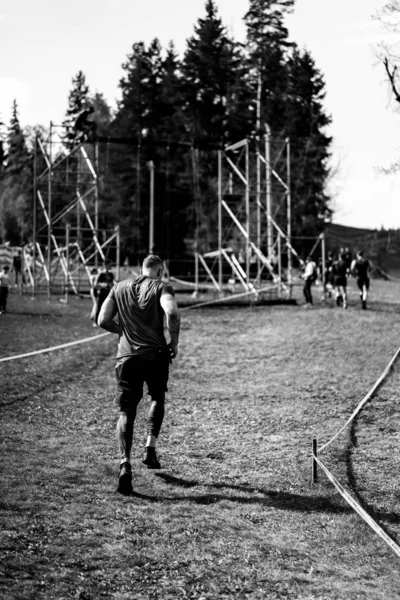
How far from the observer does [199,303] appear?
28.2 metres

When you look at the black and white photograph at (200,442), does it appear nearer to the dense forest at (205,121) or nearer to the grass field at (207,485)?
the grass field at (207,485)

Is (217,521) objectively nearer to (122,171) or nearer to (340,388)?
(340,388)

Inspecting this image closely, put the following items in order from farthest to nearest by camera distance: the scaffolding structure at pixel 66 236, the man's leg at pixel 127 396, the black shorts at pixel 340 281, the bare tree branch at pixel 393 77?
the scaffolding structure at pixel 66 236, the black shorts at pixel 340 281, the bare tree branch at pixel 393 77, the man's leg at pixel 127 396

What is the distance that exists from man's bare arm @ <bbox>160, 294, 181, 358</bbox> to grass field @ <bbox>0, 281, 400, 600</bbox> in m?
1.34

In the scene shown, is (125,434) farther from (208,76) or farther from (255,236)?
(208,76)

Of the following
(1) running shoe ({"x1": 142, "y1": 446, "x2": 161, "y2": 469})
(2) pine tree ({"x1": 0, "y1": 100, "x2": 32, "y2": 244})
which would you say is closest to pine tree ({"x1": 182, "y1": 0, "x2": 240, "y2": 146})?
(2) pine tree ({"x1": 0, "y1": 100, "x2": 32, "y2": 244})

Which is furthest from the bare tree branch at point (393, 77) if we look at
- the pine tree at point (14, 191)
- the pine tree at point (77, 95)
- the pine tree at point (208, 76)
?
the pine tree at point (77, 95)

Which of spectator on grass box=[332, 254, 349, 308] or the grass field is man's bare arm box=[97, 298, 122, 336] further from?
spectator on grass box=[332, 254, 349, 308]

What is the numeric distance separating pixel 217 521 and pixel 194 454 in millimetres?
2605

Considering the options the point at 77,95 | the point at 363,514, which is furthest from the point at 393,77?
the point at 77,95

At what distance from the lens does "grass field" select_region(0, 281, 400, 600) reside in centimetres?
525

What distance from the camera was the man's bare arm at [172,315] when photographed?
7.16 m

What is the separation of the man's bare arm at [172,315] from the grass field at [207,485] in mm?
1341

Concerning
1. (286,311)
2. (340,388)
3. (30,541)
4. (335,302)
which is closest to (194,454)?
(30,541)
